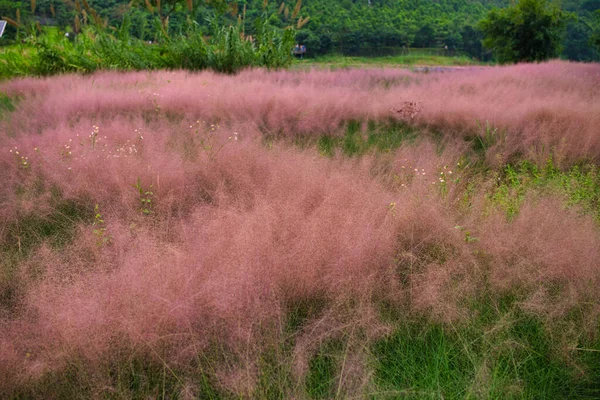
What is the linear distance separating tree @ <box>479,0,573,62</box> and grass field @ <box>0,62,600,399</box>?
15599 millimetres

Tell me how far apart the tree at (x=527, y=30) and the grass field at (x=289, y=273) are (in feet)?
51.2

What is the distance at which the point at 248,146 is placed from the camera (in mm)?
3482

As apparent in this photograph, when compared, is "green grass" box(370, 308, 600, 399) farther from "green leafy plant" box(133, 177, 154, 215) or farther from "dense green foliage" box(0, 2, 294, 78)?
"dense green foliage" box(0, 2, 294, 78)

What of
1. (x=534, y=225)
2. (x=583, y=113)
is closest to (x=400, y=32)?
(x=583, y=113)

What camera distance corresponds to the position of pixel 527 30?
653 inches

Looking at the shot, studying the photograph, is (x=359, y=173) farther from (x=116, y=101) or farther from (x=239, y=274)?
(x=116, y=101)

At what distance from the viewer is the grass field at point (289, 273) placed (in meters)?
1.50

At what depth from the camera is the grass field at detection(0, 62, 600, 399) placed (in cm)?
150

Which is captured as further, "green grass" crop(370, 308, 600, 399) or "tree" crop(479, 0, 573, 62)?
"tree" crop(479, 0, 573, 62)

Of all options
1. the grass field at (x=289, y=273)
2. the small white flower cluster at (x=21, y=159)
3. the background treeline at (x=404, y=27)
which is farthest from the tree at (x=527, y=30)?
the small white flower cluster at (x=21, y=159)

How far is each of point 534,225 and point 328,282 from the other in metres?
1.25

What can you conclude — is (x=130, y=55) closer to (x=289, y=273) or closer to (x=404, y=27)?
(x=289, y=273)

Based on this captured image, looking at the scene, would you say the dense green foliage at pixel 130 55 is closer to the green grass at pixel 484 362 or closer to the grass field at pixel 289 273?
the grass field at pixel 289 273

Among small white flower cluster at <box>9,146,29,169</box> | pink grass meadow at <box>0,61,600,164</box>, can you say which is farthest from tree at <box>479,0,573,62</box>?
small white flower cluster at <box>9,146,29,169</box>
